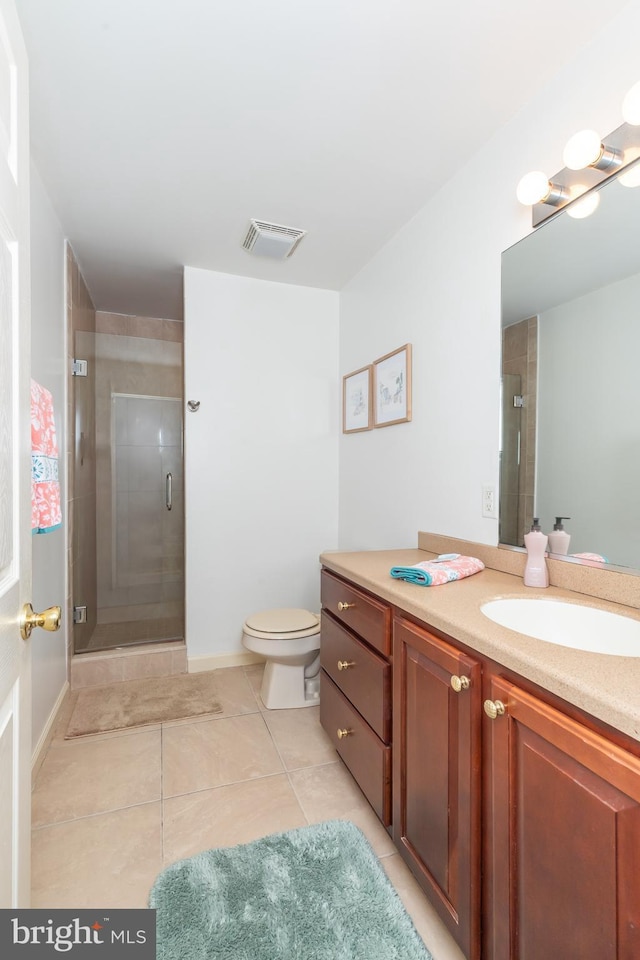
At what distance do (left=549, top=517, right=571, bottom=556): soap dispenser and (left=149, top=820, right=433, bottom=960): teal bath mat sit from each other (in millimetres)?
1066

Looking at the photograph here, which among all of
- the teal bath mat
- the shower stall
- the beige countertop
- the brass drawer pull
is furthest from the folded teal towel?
the shower stall

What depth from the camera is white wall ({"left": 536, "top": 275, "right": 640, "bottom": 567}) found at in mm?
1196

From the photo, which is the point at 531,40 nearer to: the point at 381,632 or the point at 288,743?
the point at 381,632

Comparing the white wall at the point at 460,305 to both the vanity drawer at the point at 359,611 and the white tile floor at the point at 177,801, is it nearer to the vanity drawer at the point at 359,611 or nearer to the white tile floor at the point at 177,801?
the vanity drawer at the point at 359,611

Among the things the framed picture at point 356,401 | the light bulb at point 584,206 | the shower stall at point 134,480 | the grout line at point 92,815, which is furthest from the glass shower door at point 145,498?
the light bulb at point 584,206

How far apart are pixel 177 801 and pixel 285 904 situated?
610mm

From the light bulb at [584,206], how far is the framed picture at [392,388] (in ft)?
2.95

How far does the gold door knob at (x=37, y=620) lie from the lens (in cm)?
85

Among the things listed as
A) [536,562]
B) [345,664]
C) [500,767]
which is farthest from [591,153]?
[345,664]

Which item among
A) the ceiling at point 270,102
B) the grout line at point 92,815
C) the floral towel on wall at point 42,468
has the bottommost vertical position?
the grout line at point 92,815

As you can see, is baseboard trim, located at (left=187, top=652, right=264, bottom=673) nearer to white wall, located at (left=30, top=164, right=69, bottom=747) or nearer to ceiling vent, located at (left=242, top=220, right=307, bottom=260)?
white wall, located at (left=30, top=164, right=69, bottom=747)

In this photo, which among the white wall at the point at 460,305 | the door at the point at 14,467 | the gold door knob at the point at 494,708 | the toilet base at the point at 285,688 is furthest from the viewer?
the toilet base at the point at 285,688

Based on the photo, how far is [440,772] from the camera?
1.09 metres

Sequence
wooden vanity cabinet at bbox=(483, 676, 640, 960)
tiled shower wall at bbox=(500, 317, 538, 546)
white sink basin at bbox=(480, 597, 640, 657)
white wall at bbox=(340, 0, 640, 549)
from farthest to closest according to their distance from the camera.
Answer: tiled shower wall at bbox=(500, 317, 538, 546), white wall at bbox=(340, 0, 640, 549), white sink basin at bbox=(480, 597, 640, 657), wooden vanity cabinet at bbox=(483, 676, 640, 960)
